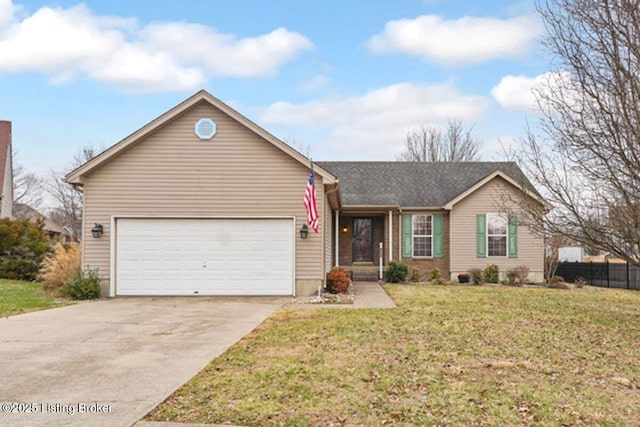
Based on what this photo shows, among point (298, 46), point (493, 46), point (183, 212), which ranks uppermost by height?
point (298, 46)

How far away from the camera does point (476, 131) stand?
4309 cm

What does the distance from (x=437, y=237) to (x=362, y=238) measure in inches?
121

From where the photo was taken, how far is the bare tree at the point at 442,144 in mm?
43469

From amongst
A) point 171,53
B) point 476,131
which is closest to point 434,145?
point 476,131

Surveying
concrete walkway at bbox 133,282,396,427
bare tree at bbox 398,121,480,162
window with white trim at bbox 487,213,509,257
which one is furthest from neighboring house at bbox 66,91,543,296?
bare tree at bbox 398,121,480,162

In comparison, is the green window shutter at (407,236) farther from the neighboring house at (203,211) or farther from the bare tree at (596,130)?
the bare tree at (596,130)

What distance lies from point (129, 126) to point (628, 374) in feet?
94.4

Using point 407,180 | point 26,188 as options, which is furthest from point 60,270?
point 26,188

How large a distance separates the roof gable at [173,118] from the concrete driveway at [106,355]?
3.73 metres

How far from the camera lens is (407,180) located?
80.5ft

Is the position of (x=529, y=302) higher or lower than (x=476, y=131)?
lower

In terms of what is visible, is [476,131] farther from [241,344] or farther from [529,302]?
[241,344]

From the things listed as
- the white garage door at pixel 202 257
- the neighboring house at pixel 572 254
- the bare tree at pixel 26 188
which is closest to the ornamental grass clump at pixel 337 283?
the white garage door at pixel 202 257

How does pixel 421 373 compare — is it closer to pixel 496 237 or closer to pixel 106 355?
pixel 106 355
